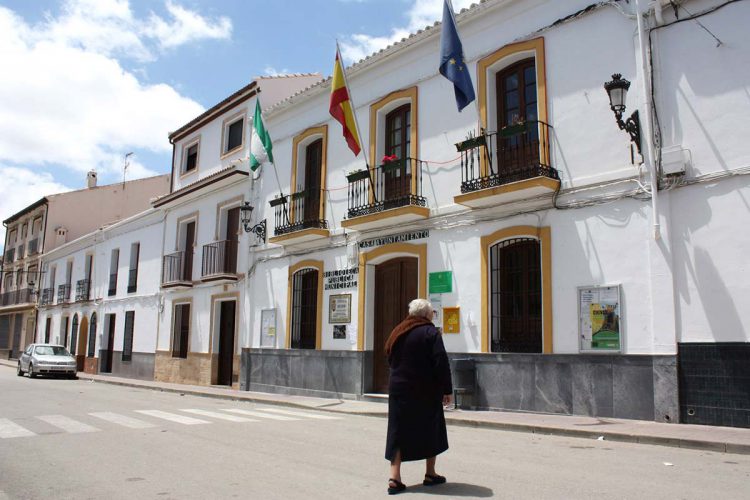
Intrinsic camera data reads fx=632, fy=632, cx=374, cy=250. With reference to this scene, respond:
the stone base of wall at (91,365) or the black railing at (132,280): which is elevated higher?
the black railing at (132,280)

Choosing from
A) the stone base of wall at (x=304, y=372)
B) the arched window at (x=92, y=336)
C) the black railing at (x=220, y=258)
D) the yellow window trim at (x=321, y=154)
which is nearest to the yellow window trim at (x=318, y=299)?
the stone base of wall at (x=304, y=372)

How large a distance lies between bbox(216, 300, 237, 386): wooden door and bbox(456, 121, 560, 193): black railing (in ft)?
34.8

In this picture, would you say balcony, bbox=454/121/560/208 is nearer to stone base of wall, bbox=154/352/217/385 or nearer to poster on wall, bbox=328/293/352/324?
poster on wall, bbox=328/293/352/324

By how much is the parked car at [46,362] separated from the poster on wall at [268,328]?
453 inches

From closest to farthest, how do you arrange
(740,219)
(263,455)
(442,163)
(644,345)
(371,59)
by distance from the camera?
(263,455) < (740,219) < (644,345) < (442,163) < (371,59)

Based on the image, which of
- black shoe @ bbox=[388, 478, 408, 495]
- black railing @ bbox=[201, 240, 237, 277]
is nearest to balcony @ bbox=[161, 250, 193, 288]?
black railing @ bbox=[201, 240, 237, 277]

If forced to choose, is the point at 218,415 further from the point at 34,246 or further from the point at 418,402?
the point at 34,246

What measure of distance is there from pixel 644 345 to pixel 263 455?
609cm

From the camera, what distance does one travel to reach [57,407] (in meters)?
12.2

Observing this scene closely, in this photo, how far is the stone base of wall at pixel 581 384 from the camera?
9414mm

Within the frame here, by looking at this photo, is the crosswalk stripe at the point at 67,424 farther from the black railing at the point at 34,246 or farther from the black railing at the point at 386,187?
the black railing at the point at 34,246

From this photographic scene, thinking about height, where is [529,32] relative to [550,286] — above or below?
above

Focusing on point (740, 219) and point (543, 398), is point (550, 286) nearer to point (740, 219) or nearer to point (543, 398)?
point (543, 398)

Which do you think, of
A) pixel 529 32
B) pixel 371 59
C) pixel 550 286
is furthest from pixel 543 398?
pixel 371 59
